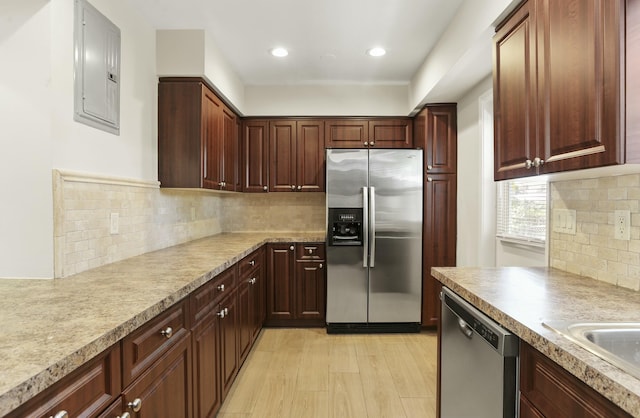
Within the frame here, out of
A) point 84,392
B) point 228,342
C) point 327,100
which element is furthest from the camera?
point 327,100

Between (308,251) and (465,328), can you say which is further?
(308,251)

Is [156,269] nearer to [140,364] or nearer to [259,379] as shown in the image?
[140,364]

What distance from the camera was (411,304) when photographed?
355 centimetres

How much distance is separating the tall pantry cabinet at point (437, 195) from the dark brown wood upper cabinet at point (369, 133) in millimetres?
330

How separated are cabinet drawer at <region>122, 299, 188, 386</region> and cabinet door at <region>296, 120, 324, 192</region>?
250 cm

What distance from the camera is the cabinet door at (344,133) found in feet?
12.8

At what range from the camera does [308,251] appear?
366 cm

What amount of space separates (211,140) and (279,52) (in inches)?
36.7

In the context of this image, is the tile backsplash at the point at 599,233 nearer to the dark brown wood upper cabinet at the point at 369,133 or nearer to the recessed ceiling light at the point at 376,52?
the recessed ceiling light at the point at 376,52

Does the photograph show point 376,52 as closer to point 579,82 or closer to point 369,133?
point 369,133

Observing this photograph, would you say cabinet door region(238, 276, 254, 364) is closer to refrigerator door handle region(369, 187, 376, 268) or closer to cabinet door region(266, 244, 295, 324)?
cabinet door region(266, 244, 295, 324)

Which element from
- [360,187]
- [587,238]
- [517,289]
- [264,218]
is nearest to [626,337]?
[517,289]

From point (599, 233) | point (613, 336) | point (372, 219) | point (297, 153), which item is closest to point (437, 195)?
point (372, 219)

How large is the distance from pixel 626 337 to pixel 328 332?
2793 mm
